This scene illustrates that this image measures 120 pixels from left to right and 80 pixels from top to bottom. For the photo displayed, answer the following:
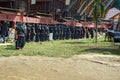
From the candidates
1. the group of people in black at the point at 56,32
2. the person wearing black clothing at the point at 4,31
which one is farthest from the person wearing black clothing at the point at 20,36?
the group of people in black at the point at 56,32

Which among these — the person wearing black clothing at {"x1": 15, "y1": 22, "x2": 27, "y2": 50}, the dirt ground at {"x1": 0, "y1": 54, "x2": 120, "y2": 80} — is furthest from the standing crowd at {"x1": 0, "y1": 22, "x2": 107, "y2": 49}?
the dirt ground at {"x1": 0, "y1": 54, "x2": 120, "y2": 80}

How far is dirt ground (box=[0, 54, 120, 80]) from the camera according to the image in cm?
1215

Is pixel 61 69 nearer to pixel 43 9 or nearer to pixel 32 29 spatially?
pixel 32 29

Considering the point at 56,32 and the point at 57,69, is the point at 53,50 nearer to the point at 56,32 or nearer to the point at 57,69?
the point at 57,69

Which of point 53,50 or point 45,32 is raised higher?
point 45,32

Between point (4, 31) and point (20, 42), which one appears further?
point (4, 31)

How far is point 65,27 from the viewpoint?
4019cm

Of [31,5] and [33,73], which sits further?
[31,5]

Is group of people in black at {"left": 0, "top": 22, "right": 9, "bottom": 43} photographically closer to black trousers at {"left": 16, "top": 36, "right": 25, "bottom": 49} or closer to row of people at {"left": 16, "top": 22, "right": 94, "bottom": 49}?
row of people at {"left": 16, "top": 22, "right": 94, "bottom": 49}

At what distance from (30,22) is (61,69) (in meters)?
18.1

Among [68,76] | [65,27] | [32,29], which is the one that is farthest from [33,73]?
[65,27]

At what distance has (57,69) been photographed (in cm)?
1382

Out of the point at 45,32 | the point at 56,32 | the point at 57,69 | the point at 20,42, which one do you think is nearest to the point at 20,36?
the point at 20,42

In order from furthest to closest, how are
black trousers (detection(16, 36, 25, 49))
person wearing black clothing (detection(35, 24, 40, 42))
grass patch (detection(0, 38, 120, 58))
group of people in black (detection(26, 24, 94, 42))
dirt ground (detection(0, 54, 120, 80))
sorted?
person wearing black clothing (detection(35, 24, 40, 42))
group of people in black (detection(26, 24, 94, 42))
black trousers (detection(16, 36, 25, 49))
grass patch (detection(0, 38, 120, 58))
dirt ground (detection(0, 54, 120, 80))
